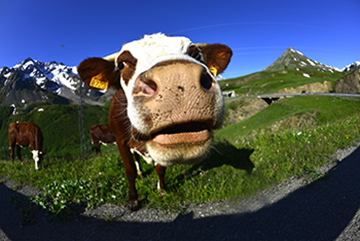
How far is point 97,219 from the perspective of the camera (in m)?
3.90

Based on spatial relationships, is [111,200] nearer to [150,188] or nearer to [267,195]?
[150,188]

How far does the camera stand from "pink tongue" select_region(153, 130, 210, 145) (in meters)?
2.18

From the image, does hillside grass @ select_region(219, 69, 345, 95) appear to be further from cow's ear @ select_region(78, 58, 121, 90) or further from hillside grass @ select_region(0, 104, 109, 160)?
hillside grass @ select_region(0, 104, 109, 160)

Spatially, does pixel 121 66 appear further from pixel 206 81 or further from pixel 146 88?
pixel 206 81

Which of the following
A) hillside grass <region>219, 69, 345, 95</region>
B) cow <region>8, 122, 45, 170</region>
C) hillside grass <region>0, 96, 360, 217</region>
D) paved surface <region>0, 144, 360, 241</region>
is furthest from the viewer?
hillside grass <region>219, 69, 345, 95</region>

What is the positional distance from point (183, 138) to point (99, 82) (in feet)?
7.70

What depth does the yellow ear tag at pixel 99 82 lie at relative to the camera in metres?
3.65

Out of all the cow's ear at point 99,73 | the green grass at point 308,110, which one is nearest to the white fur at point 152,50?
the cow's ear at point 99,73

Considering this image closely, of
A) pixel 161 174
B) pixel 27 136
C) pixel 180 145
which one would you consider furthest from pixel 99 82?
pixel 27 136

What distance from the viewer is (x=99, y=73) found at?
3607mm

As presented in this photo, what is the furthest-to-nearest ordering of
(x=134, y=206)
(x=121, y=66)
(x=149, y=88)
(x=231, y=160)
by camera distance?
(x=231, y=160), (x=134, y=206), (x=121, y=66), (x=149, y=88)

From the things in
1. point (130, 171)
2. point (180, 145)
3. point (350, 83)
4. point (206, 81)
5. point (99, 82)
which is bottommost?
point (130, 171)

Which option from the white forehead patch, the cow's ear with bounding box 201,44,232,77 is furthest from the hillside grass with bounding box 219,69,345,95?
the white forehead patch

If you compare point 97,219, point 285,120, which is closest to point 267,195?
point 97,219
